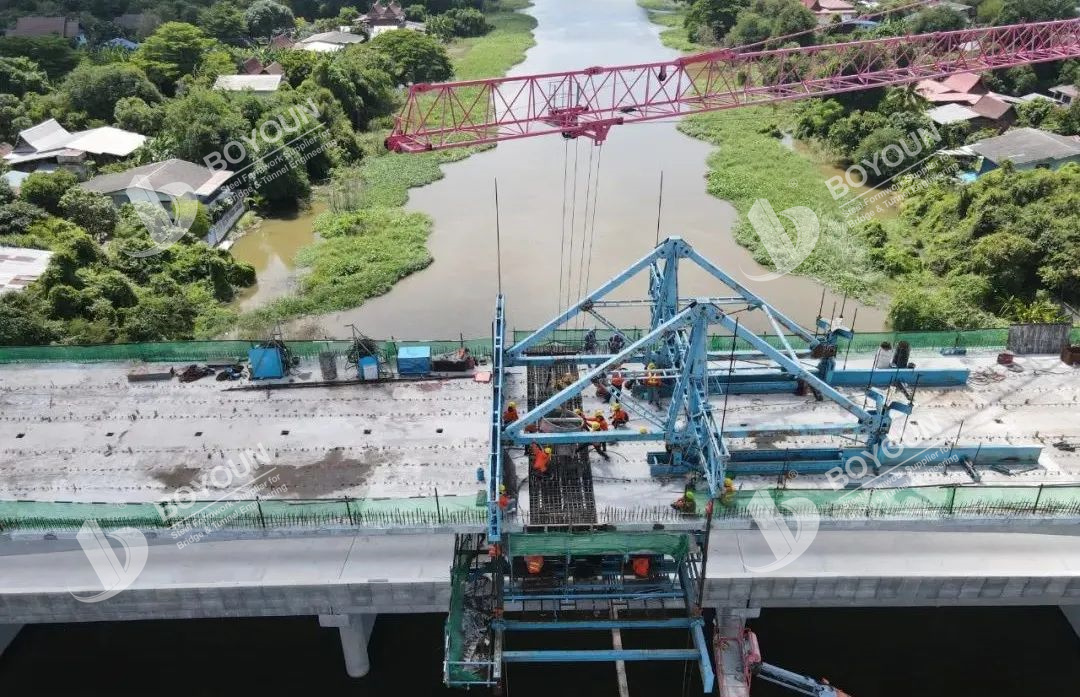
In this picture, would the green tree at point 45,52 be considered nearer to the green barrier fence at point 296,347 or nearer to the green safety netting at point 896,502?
the green barrier fence at point 296,347

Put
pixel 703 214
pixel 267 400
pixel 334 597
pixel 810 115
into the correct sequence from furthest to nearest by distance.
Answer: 1. pixel 810 115
2. pixel 703 214
3. pixel 267 400
4. pixel 334 597

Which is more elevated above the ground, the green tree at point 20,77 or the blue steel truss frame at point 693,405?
the green tree at point 20,77

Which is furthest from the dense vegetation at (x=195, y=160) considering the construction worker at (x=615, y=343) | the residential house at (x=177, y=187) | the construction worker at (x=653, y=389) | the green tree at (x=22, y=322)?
the construction worker at (x=653, y=389)

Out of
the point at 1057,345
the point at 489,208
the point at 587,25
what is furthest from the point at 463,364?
the point at 587,25

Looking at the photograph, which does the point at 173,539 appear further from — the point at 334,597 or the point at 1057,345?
the point at 1057,345

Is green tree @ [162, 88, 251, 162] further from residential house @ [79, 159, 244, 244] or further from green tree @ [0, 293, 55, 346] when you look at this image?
green tree @ [0, 293, 55, 346]

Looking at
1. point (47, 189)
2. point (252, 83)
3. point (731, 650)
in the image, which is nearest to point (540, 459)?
point (731, 650)

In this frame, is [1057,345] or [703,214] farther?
[703,214]
